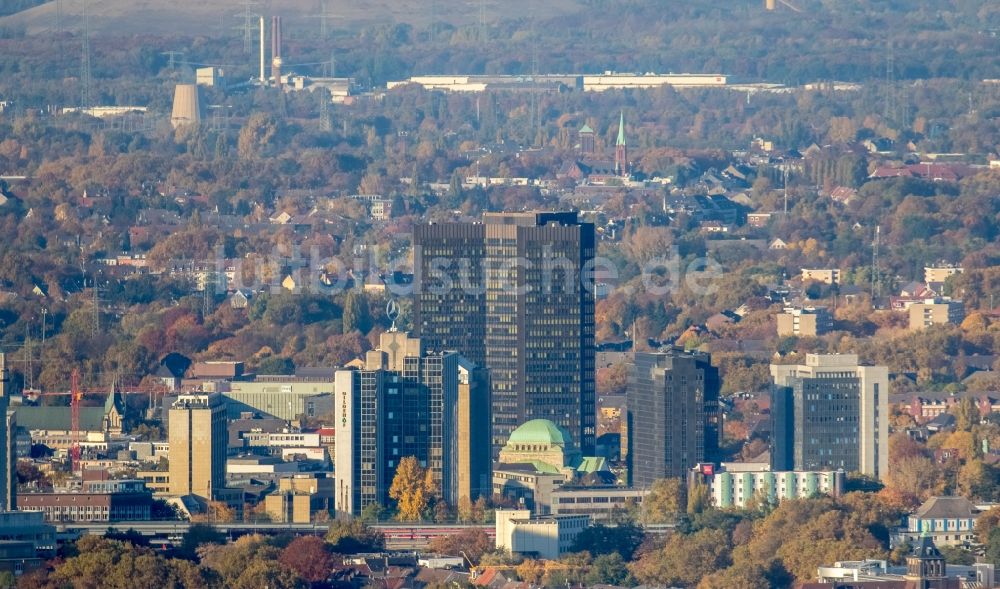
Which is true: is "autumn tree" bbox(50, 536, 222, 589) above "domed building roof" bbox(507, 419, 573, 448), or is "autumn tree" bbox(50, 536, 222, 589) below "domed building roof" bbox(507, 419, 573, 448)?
below

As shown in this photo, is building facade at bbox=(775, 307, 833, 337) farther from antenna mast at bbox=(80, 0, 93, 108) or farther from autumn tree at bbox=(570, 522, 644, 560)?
antenna mast at bbox=(80, 0, 93, 108)

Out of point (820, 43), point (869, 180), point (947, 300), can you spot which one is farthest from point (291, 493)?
point (820, 43)

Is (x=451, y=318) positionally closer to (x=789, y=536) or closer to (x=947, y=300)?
(x=789, y=536)

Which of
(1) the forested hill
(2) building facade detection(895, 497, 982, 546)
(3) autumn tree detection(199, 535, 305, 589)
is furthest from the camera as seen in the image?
(1) the forested hill

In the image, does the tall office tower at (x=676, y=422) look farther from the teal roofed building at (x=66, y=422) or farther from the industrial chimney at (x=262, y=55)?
the industrial chimney at (x=262, y=55)

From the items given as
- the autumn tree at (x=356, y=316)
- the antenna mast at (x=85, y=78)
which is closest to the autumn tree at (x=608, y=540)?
the autumn tree at (x=356, y=316)

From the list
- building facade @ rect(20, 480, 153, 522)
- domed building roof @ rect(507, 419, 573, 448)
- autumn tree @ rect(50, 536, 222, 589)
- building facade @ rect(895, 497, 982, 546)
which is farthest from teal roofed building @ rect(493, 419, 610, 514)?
autumn tree @ rect(50, 536, 222, 589)
